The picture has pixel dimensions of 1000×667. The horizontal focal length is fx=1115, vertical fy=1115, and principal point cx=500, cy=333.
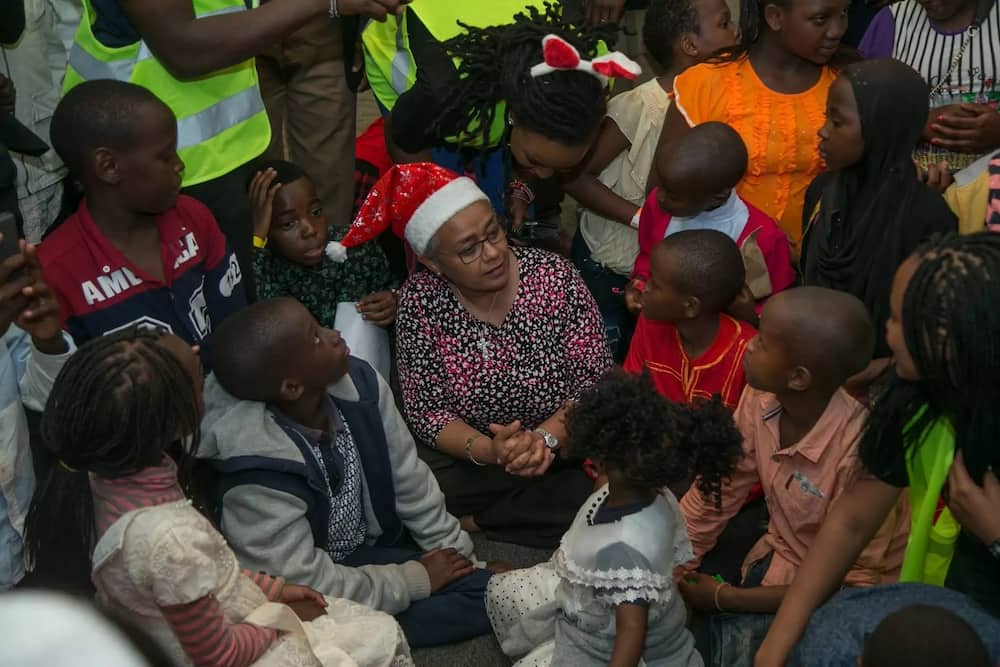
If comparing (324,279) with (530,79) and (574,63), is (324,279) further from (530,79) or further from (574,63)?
(574,63)

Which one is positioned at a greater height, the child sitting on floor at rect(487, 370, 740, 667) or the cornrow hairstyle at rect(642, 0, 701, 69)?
the cornrow hairstyle at rect(642, 0, 701, 69)

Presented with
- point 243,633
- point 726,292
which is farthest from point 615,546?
point 726,292

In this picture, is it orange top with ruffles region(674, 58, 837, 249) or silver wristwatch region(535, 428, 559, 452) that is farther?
orange top with ruffles region(674, 58, 837, 249)

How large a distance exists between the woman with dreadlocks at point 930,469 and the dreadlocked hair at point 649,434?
26 centimetres

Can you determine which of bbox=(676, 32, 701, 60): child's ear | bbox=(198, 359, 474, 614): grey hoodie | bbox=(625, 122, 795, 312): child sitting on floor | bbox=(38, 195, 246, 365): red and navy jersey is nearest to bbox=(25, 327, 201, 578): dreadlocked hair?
bbox=(198, 359, 474, 614): grey hoodie

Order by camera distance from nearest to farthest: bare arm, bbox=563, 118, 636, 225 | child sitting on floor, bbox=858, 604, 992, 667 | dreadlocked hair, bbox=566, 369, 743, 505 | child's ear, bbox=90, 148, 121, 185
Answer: child sitting on floor, bbox=858, 604, 992, 667 < dreadlocked hair, bbox=566, 369, 743, 505 < child's ear, bbox=90, 148, 121, 185 < bare arm, bbox=563, 118, 636, 225

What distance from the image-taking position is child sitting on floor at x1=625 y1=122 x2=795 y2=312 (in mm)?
3016

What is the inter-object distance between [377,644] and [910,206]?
1.66m

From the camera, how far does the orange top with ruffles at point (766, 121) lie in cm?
324

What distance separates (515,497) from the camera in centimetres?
312

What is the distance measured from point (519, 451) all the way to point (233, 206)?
101 cm

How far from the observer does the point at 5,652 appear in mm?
898

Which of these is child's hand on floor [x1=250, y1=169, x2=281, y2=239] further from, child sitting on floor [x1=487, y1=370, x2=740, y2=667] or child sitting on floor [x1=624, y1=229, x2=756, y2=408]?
child sitting on floor [x1=487, y1=370, x2=740, y2=667]

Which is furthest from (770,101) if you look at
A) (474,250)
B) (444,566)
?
(444,566)
